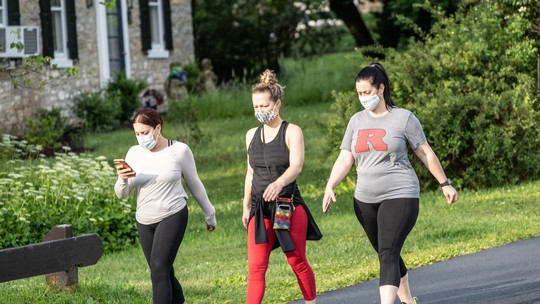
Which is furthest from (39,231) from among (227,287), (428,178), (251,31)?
(251,31)

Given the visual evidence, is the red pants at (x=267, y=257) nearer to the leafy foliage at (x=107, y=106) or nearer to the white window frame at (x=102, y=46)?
the leafy foliage at (x=107, y=106)

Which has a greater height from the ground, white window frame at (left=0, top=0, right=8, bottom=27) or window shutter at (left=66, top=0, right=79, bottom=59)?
white window frame at (left=0, top=0, right=8, bottom=27)

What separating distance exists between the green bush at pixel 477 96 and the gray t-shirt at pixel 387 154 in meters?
8.17

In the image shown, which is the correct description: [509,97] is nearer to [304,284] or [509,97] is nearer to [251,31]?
[304,284]

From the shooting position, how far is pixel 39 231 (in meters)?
14.0

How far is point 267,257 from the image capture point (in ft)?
27.6

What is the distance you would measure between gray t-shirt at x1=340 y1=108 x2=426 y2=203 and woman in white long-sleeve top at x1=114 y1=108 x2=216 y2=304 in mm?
1208

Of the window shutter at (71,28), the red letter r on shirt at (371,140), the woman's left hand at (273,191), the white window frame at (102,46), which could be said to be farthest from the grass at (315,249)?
the white window frame at (102,46)

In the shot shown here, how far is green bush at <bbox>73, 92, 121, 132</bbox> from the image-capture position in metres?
28.6

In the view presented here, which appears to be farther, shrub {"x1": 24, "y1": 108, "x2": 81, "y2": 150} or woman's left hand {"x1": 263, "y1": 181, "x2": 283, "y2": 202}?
shrub {"x1": 24, "y1": 108, "x2": 81, "y2": 150}

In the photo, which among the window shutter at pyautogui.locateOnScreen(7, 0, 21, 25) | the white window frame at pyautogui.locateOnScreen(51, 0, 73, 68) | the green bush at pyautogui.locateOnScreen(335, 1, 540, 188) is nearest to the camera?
the green bush at pyautogui.locateOnScreen(335, 1, 540, 188)

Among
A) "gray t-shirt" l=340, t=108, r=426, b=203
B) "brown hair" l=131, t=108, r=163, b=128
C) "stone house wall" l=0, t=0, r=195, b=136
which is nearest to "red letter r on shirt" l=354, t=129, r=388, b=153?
"gray t-shirt" l=340, t=108, r=426, b=203

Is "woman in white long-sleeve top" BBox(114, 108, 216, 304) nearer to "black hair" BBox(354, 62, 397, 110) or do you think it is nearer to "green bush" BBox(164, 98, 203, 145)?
"black hair" BBox(354, 62, 397, 110)

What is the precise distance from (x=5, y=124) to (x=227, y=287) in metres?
15.9
